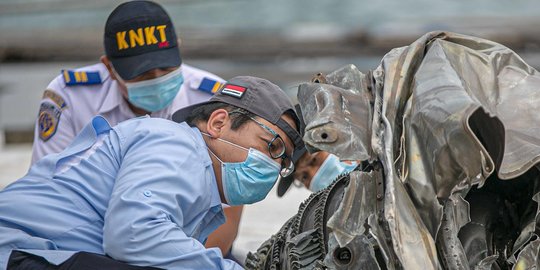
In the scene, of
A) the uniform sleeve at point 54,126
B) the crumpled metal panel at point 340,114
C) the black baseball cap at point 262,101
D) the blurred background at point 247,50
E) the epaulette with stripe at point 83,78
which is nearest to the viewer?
the crumpled metal panel at point 340,114

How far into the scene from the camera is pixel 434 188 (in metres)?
2.43

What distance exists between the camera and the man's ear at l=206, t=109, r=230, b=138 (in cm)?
295

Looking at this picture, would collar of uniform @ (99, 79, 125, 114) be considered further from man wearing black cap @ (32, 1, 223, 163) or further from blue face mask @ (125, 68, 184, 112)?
blue face mask @ (125, 68, 184, 112)

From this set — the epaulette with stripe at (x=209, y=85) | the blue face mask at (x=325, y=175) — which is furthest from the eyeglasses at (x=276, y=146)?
the epaulette with stripe at (x=209, y=85)

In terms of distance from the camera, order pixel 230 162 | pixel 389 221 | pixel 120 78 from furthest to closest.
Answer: pixel 120 78 < pixel 230 162 < pixel 389 221

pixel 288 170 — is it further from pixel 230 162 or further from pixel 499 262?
pixel 499 262

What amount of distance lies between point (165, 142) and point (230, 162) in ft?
0.88

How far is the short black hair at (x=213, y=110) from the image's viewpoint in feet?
9.65

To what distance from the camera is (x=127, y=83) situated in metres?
3.93

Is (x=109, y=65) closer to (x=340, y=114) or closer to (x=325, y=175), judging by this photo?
(x=325, y=175)

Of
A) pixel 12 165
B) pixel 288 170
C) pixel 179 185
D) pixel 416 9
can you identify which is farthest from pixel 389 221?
pixel 416 9

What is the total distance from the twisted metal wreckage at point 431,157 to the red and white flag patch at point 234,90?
0.95ft

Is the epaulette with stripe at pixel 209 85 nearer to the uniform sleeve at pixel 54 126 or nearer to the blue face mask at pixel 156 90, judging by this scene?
the blue face mask at pixel 156 90

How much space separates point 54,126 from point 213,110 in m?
1.28
